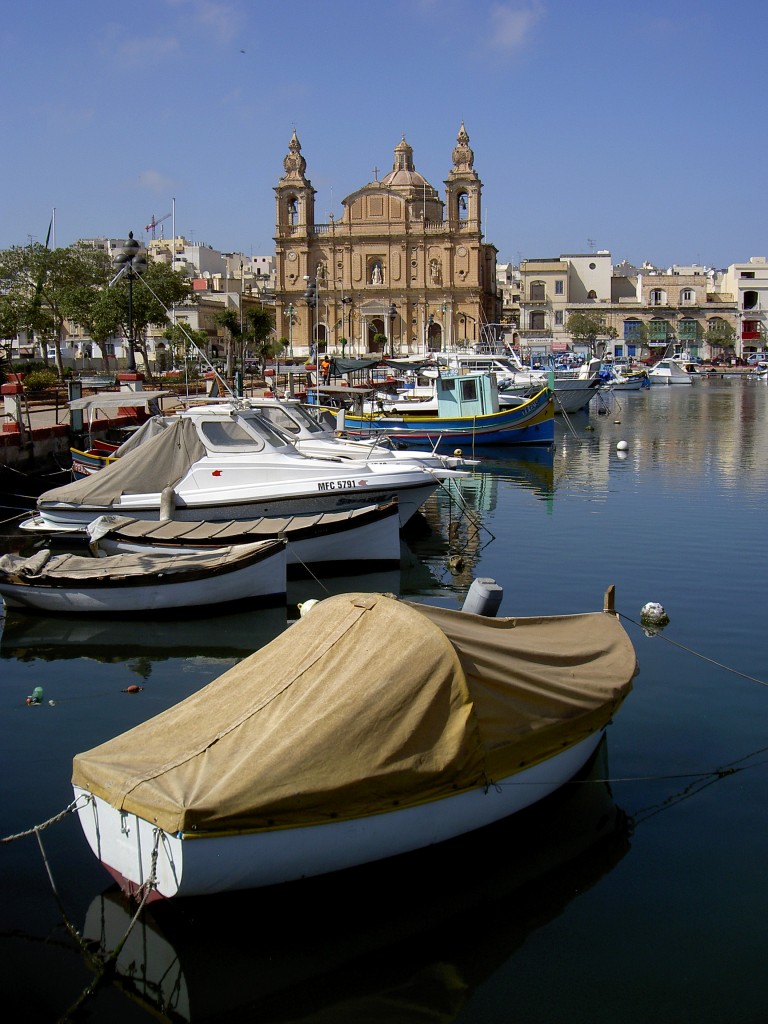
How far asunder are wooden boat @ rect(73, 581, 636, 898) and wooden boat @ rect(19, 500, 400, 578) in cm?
734

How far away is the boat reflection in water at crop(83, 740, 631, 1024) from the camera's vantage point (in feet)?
19.0

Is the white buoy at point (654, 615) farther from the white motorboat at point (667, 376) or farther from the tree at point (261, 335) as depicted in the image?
the white motorboat at point (667, 376)

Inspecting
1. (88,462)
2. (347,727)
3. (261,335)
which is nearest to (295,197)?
(261,335)

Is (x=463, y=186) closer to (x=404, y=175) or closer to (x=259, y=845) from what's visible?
(x=404, y=175)

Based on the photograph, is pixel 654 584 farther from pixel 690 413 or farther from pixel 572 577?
pixel 690 413

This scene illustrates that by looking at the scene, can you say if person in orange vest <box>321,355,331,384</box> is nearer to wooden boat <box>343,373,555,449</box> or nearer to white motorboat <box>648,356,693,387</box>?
wooden boat <box>343,373,555,449</box>

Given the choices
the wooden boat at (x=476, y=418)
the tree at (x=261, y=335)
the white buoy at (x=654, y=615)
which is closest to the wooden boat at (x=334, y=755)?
the white buoy at (x=654, y=615)

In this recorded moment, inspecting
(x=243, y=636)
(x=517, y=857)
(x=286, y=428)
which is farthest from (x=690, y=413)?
(x=517, y=857)

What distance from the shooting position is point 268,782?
6.04 meters

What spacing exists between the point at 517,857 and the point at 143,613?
7257 mm

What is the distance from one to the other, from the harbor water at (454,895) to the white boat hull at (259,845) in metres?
0.27

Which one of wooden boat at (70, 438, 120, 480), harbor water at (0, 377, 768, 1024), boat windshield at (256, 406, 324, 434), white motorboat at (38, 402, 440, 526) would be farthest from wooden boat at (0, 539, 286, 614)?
wooden boat at (70, 438, 120, 480)

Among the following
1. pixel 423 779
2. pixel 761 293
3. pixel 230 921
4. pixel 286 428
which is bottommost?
pixel 230 921

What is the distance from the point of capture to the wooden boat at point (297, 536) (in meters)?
14.5
